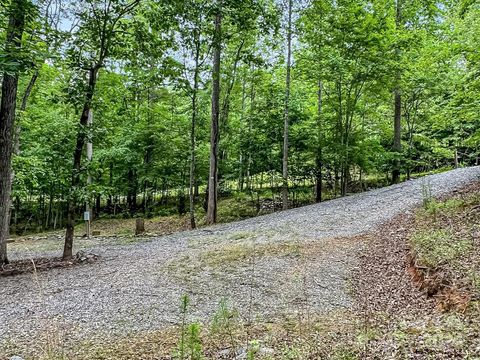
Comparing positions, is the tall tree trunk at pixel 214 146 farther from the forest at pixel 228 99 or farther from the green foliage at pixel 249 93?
the green foliage at pixel 249 93

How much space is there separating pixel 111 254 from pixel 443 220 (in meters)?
6.79

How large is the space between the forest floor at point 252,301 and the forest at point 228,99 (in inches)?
91.4

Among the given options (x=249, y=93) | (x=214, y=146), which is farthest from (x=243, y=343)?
(x=249, y=93)

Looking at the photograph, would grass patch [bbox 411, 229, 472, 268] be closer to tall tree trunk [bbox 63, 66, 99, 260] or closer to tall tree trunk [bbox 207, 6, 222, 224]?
tall tree trunk [bbox 63, 66, 99, 260]

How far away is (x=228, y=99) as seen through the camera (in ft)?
49.2

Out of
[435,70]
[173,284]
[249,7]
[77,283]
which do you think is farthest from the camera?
[435,70]

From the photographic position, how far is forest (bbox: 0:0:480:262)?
705 cm

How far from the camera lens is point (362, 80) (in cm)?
1205

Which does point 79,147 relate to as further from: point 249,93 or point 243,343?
point 249,93

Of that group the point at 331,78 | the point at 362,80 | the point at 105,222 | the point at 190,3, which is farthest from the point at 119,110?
the point at 362,80

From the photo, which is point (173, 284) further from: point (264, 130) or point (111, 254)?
point (264, 130)

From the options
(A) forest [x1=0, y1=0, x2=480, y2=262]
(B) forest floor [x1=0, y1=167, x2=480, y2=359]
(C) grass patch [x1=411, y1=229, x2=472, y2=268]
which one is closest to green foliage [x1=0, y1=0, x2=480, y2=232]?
(A) forest [x1=0, y1=0, x2=480, y2=262]

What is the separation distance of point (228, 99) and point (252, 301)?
11802 mm

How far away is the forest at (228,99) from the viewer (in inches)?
278
